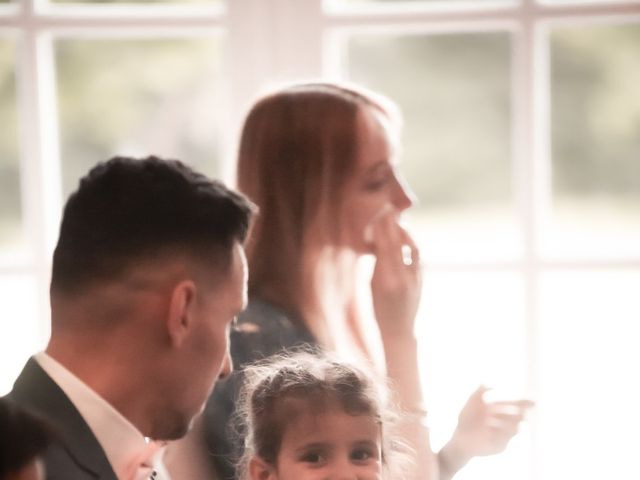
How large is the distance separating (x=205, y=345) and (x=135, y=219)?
0.52 ft

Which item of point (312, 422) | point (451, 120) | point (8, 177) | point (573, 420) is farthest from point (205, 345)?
point (8, 177)

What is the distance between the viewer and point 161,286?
3.09 feet

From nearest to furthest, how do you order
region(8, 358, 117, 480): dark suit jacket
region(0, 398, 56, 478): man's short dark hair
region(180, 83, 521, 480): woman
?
1. region(0, 398, 56, 478): man's short dark hair
2. region(8, 358, 117, 480): dark suit jacket
3. region(180, 83, 521, 480): woman

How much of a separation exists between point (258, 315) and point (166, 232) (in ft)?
1.06

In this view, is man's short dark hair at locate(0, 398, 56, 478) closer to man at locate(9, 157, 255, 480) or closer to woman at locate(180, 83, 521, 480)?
man at locate(9, 157, 255, 480)

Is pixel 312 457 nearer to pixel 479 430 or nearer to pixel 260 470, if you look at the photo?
pixel 260 470

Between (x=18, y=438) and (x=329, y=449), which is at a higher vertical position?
(x=18, y=438)

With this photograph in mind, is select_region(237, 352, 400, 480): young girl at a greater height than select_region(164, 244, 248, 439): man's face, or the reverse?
select_region(164, 244, 248, 439): man's face

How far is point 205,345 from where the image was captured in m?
0.97

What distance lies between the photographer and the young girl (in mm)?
1196

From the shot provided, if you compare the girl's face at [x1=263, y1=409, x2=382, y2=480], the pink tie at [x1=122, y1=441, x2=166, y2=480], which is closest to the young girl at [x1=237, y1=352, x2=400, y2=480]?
the girl's face at [x1=263, y1=409, x2=382, y2=480]

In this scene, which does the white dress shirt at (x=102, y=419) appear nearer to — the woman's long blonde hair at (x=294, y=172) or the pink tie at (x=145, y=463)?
the pink tie at (x=145, y=463)

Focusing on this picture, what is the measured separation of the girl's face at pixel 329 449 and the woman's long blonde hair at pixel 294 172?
0.58 ft

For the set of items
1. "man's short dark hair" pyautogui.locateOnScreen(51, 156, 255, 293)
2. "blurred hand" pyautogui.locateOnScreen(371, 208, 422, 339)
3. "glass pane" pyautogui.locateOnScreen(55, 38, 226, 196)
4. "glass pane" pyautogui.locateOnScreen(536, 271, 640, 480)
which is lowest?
"glass pane" pyautogui.locateOnScreen(536, 271, 640, 480)
